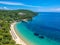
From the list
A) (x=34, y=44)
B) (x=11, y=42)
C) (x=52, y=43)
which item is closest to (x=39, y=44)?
(x=34, y=44)

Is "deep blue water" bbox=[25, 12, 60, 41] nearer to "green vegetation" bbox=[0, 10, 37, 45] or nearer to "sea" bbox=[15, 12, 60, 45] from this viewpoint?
"sea" bbox=[15, 12, 60, 45]

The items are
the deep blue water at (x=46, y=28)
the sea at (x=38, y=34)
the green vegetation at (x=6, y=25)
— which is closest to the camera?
the green vegetation at (x=6, y=25)

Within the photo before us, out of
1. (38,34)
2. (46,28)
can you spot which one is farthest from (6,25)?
(46,28)

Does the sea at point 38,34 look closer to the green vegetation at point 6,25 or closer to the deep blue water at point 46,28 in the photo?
the deep blue water at point 46,28

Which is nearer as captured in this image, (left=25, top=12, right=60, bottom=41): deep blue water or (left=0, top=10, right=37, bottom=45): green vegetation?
(left=0, top=10, right=37, bottom=45): green vegetation

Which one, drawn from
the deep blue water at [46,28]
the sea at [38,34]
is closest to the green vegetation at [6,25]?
the sea at [38,34]

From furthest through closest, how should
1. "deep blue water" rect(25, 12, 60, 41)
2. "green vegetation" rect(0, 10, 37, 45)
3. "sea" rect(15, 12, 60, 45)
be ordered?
"deep blue water" rect(25, 12, 60, 41) < "sea" rect(15, 12, 60, 45) < "green vegetation" rect(0, 10, 37, 45)

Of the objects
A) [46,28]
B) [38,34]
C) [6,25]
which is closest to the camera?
[38,34]

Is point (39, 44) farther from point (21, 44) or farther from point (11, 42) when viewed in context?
point (11, 42)

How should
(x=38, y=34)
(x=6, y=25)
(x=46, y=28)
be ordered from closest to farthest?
1. (x=38, y=34)
2. (x=6, y=25)
3. (x=46, y=28)

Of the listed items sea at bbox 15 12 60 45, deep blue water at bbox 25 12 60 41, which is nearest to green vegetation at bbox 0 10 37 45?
sea at bbox 15 12 60 45

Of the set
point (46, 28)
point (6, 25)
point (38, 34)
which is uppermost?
point (46, 28)

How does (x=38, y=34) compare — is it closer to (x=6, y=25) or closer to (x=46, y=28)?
(x=6, y=25)
